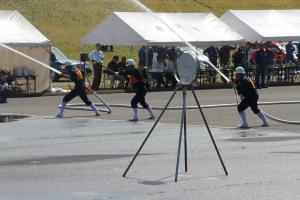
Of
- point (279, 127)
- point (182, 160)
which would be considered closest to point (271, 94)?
point (279, 127)

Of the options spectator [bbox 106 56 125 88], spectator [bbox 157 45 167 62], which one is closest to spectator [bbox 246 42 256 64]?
spectator [bbox 157 45 167 62]

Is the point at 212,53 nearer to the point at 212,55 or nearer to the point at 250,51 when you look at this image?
the point at 212,55

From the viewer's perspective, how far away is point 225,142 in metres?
18.8

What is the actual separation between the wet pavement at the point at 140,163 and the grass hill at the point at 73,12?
35.5 m

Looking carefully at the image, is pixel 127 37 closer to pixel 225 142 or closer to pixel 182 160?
pixel 225 142

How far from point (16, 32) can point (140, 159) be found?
1973 cm

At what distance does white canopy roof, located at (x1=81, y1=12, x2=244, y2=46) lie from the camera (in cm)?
3709

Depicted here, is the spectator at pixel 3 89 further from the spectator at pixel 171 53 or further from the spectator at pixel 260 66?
the spectator at pixel 260 66

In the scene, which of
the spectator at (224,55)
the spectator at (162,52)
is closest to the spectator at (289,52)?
the spectator at (224,55)

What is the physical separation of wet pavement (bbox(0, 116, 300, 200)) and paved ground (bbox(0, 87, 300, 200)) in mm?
13

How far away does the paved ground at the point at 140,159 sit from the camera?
40.8ft

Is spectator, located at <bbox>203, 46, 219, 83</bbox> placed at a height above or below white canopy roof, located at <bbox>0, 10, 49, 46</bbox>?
below

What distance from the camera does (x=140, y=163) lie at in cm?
1548

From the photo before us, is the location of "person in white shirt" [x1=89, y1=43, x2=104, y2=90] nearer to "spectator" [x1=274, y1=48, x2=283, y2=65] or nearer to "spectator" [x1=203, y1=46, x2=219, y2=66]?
"spectator" [x1=203, y1=46, x2=219, y2=66]
